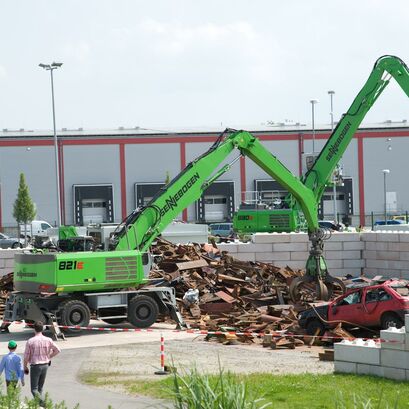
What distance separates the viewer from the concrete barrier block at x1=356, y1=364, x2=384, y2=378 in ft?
61.9

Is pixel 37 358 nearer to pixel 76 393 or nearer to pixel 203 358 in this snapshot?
pixel 76 393

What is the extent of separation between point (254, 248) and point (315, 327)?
1603 cm

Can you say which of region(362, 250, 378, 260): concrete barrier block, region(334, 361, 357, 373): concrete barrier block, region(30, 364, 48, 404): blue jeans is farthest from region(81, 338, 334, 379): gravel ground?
region(362, 250, 378, 260): concrete barrier block

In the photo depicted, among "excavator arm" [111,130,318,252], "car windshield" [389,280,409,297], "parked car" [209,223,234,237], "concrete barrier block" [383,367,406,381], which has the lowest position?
"concrete barrier block" [383,367,406,381]

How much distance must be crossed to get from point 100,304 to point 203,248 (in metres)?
10.6

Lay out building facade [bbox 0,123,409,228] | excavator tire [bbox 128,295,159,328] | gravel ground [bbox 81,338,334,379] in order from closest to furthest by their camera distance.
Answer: gravel ground [bbox 81,338,334,379], excavator tire [bbox 128,295,159,328], building facade [bbox 0,123,409,228]

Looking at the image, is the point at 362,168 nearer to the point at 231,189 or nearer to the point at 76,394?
the point at 231,189

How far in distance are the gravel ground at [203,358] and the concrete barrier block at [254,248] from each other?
1521cm

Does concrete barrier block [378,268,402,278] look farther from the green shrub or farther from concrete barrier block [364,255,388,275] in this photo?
the green shrub

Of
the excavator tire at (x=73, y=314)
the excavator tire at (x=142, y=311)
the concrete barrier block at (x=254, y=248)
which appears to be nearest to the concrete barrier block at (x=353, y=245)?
the concrete barrier block at (x=254, y=248)

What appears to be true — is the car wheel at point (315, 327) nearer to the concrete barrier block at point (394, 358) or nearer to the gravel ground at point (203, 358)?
the gravel ground at point (203, 358)

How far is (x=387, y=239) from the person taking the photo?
41531mm

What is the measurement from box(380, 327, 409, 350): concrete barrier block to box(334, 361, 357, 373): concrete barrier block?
79cm

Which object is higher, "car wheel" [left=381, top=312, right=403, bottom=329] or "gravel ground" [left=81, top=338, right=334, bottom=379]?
→ "car wheel" [left=381, top=312, right=403, bottom=329]
